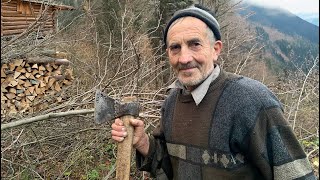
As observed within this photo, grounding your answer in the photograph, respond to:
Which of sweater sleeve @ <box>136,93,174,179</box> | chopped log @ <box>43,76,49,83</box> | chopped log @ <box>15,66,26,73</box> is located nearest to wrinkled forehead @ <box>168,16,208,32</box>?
sweater sleeve @ <box>136,93,174,179</box>

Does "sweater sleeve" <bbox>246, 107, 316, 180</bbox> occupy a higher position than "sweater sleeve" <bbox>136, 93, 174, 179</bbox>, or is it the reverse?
"sweater sleeve" <bbox>246, 107, 316, 180</bbox>

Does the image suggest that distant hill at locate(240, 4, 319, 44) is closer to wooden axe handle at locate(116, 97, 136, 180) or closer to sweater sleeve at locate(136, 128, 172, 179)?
sweater sleeve at locate(136, 128, 172, 179)

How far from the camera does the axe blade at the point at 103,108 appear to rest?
2.02m

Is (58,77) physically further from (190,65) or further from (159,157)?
(190,65)

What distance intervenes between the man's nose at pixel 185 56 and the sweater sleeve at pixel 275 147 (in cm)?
51

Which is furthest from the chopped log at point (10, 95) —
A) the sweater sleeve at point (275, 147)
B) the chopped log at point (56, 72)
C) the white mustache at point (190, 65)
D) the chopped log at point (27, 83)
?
the sweater sleeve at point (275, 147)

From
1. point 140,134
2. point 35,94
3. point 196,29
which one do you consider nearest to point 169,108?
point 140,134

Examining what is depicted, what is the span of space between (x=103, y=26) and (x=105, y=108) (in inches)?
472

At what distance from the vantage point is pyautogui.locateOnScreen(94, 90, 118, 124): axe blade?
2021 millimetres

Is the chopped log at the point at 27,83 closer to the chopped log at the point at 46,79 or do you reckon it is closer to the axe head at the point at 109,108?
the chopped log at the point at 46,79

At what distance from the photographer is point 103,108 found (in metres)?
2.03

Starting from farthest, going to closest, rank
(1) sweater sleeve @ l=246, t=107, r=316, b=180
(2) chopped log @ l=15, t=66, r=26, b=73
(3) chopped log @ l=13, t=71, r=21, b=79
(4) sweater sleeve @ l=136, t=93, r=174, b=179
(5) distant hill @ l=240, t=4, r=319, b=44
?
(5) distant hill @ l=240, t=4, r=319, b=44 → (2) chopped log @ l=15, t=66, r=26, b=73 → (3) chopped log @ l=13, t=71, r=21, b=79 → (4) sweater sleeve @ l=136, t=93, r=174, b=179 → (1) sweater sleeve @ l=246, t=107, r=316, b=180

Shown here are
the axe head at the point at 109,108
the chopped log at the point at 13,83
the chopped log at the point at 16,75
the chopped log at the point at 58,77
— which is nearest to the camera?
the axe head at the point at 109,108

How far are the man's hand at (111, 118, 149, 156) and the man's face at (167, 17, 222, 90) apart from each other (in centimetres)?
39
